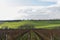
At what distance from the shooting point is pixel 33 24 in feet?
7.19

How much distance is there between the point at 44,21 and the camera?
2176 mm

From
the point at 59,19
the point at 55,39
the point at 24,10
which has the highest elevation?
the point at 24,10

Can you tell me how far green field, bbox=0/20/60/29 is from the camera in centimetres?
215

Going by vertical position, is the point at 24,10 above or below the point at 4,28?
above

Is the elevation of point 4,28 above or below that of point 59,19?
below

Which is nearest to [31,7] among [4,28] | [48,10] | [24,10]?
[24,10]

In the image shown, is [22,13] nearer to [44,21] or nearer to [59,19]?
[44,21]

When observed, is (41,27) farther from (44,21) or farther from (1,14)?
(1,14)

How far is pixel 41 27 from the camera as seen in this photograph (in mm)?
2154

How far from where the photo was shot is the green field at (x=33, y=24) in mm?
2148

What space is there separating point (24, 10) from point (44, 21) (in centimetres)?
39

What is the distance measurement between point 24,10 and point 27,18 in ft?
0.49

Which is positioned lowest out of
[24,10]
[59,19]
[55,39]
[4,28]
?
[55,39]

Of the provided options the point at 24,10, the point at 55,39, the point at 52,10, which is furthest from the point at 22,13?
the point at 55,39
